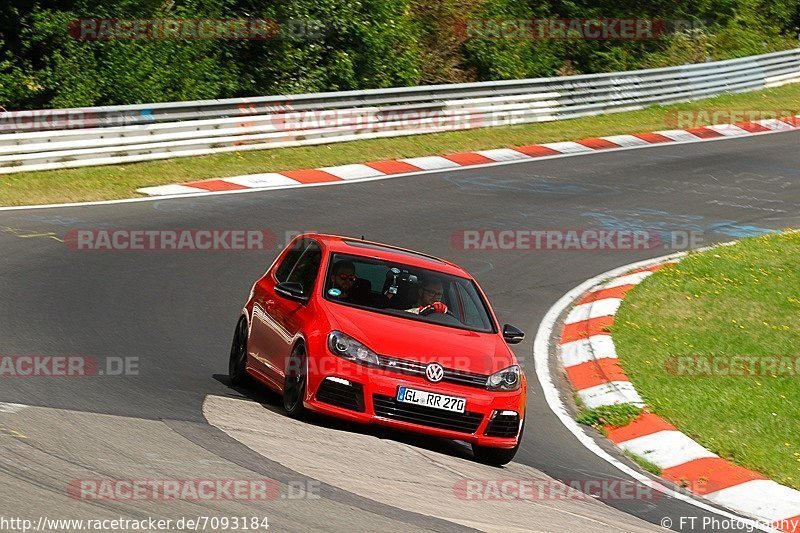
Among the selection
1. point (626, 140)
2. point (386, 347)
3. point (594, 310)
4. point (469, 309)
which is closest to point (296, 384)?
point (386, 347)

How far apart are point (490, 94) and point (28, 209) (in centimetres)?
1290

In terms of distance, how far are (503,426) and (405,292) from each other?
1.57 meters

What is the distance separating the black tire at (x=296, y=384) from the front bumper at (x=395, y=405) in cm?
11

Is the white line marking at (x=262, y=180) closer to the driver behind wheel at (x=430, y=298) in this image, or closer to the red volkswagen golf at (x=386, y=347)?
the red volkswagen golf at (x=386, y=347)

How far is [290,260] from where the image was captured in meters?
11.0

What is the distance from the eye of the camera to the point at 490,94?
27.7m

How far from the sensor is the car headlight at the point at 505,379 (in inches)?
368

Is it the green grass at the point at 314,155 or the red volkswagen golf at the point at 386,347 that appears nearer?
the red volkswagen golf at the point at 386,347

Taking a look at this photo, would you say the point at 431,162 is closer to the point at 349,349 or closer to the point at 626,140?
the point at 626,140

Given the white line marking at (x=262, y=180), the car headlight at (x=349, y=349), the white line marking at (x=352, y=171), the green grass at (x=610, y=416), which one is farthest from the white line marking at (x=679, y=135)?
the car headlight at (x=349, y=349)

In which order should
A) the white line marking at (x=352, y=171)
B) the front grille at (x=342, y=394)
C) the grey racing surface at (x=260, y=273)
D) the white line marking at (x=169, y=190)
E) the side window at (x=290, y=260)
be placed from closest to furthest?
the grey racing surface at (x=260, y=273) → the front grille at (x=342, y=394) → the side window at (x=290, y=260) → the white line marking at (x=169, y=190) → the white line marking at (x=352, y=171)

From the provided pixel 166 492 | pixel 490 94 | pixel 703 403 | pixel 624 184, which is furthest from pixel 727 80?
pixel 166 492

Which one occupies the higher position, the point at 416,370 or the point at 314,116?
the point at 314,116

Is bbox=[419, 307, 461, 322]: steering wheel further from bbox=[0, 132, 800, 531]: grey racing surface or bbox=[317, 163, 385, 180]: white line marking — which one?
bbox=[317, 163, 385, 180]: white line marking
